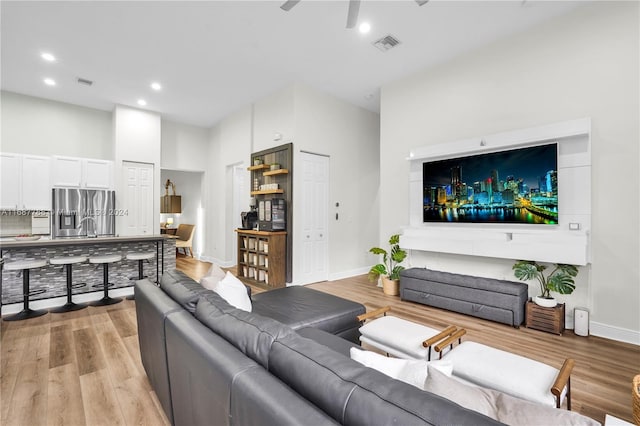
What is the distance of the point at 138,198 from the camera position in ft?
20.7

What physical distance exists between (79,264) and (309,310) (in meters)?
3.85

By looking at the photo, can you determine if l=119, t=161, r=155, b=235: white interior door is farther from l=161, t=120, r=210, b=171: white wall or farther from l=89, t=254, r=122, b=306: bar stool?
l=89, t=254, r=122, b=306: bar stool

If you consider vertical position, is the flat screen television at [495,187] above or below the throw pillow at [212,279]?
above

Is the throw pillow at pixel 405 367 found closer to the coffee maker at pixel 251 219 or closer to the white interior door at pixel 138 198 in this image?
the coffee maker at pixel 251 219

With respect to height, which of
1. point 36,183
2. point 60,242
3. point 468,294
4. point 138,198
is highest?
point 36,183

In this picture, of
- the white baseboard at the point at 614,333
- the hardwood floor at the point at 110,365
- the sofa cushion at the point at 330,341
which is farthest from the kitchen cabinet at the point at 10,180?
the white baseboard at the point at 614,333

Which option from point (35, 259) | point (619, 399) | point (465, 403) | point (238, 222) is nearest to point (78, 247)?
point (35, 259)

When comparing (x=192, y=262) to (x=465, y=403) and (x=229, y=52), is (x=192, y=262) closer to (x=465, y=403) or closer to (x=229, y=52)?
(x=229, y=52)

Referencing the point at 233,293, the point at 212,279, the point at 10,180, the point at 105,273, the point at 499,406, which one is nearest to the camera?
the point at 499,406

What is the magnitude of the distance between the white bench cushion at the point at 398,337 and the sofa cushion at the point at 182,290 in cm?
119

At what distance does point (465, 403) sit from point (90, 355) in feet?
10.3

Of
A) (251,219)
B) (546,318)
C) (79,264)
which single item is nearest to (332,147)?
(251,219)

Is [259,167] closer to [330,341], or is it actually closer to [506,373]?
[330,341]

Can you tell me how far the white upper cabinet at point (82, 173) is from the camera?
5.47m
